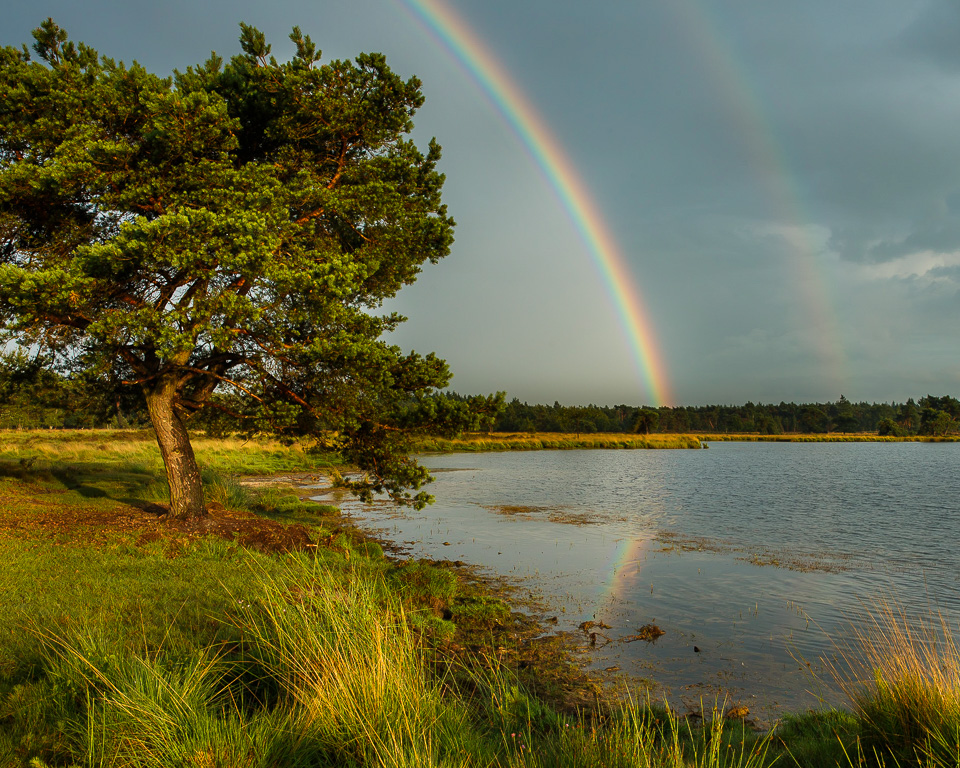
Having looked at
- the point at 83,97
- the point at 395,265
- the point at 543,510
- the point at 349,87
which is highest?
the point at 349,87

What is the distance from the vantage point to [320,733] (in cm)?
422

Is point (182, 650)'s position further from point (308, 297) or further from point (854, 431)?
point (854, 431)

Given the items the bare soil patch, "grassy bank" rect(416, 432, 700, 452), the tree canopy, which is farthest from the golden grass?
"grassy bank" rect(416, 432, 700, 452)

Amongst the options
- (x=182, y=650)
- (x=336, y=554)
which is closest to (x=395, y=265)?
(x=336, y=554)

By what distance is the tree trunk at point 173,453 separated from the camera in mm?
12500

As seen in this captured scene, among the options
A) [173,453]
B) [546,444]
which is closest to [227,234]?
[173,453]

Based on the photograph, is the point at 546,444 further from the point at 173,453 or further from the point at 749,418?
the point at 749,418

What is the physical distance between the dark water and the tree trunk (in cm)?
563

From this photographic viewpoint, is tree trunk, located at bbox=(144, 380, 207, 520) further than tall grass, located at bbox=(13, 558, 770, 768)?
Yes

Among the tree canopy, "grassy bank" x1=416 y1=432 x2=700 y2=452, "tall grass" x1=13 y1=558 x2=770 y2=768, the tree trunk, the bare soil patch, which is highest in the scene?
the tree canopy

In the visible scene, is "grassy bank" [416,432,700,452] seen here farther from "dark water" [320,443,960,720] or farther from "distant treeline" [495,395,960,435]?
"dark water" [320,443,960,720]

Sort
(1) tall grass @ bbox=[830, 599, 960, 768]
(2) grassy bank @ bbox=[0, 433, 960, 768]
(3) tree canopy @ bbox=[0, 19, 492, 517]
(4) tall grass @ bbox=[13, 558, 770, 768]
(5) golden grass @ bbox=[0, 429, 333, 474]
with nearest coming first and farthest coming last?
(4) tall grass @ bbox=[13, 558, 770, 768] → (2) grassy bank @ bbox=[0, 433, 960, 768] → (1) tall grass @ bbox=[830, 599, 960, 768] → (3) tree canopy @ bbox=[0, 19, 492, 517] → (5) golden grass @ bbox=[0, 429, 333, 474]

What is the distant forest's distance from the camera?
502 inches

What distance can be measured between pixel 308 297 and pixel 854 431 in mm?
187853
